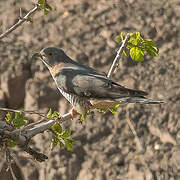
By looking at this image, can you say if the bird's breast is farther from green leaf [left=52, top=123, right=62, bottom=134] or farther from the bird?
green leaf [left=52, top=123, right=62, bottom=134]

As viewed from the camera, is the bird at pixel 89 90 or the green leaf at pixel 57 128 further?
the bird at pixel 89 90

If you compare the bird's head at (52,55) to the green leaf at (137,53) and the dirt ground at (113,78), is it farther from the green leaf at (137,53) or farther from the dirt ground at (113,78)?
the green leaf at (137,53)

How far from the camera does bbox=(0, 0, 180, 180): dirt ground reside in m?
5.85

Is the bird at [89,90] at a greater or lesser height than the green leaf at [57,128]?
greater

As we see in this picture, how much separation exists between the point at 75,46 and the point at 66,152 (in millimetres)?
1951

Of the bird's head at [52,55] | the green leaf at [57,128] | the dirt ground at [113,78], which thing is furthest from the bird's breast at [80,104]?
the dirt ground at [113,78]

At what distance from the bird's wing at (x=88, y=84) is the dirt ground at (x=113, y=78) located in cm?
161

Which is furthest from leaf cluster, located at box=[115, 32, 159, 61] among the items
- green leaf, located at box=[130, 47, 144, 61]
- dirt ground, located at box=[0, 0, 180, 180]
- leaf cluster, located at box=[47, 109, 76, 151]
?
dirt ground, located at box=[0, 0, 180, 180]

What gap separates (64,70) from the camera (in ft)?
15.8

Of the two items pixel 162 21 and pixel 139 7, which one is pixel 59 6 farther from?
pixel 162 21

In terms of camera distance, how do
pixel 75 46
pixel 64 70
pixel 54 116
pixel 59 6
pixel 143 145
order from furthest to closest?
pixel 59 6 → pixel 75 46 → pixel 143 145 → pixel 64 70 → pixel 54 116

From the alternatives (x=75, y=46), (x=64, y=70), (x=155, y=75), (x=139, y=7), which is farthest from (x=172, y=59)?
(x=64, y=70)

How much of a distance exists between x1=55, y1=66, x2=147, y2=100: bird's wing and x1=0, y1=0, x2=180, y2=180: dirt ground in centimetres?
161

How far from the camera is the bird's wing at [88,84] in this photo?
13.7 feet
